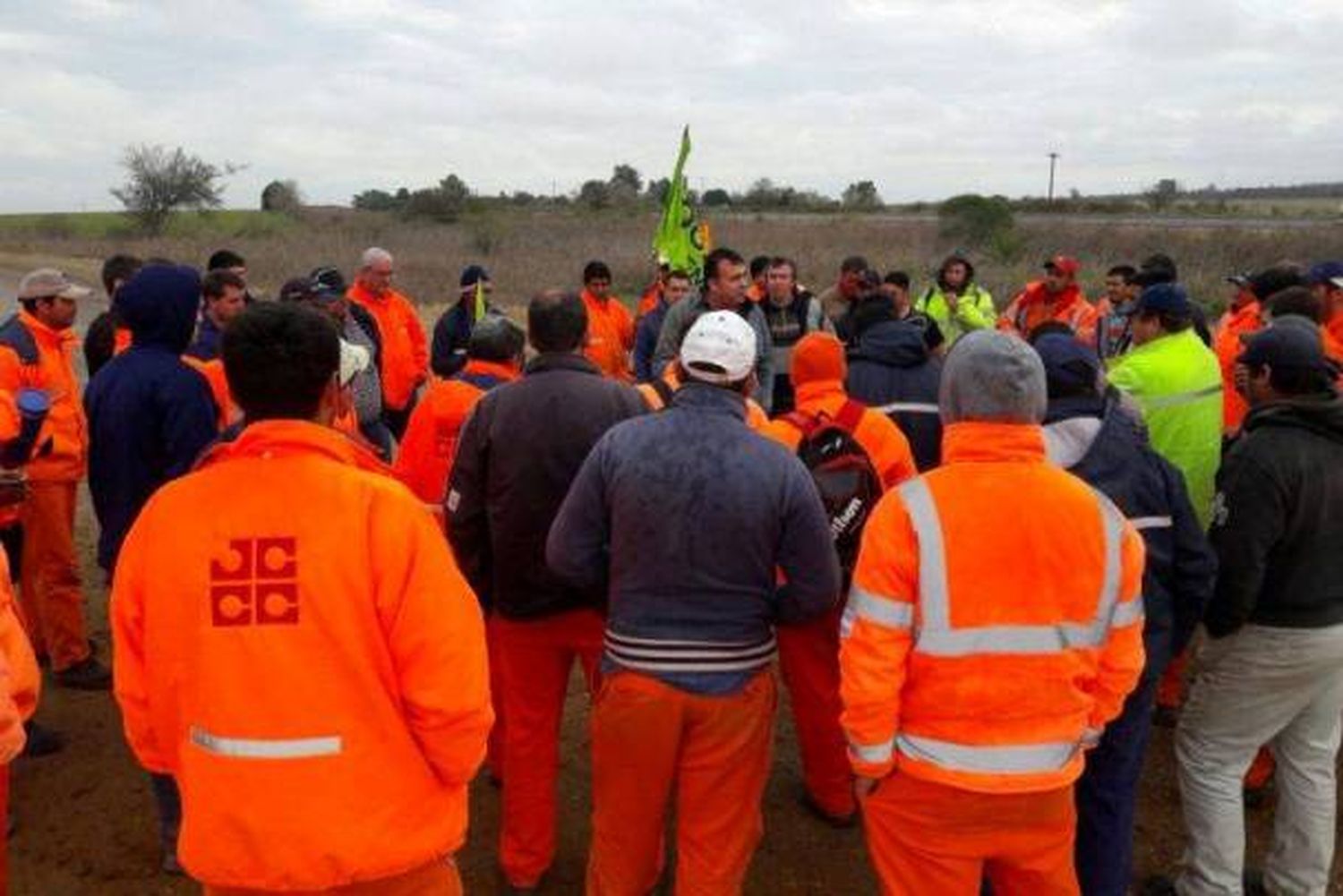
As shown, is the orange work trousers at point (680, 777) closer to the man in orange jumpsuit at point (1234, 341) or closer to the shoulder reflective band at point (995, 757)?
the shoulder reflective band at point (995, 757)

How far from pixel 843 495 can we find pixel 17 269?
39.2 m

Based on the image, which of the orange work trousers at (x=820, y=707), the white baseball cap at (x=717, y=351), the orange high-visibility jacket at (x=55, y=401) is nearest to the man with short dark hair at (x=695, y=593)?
the white baseball cap at (x=717, y=351)

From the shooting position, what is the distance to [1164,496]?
10.5ft

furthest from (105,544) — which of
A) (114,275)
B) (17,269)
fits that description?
(17,269)

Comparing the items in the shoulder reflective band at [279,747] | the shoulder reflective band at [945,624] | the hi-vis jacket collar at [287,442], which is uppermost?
the hi-vis jacket collar at [287,442]

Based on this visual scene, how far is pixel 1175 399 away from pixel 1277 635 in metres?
1.40

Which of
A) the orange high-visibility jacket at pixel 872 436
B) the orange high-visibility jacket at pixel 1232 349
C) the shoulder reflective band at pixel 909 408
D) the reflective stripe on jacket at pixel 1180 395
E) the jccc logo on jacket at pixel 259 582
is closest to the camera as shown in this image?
the jccc logo on jacket at pixel 259 582

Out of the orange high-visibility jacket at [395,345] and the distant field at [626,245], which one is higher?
the distant field at [626,245]

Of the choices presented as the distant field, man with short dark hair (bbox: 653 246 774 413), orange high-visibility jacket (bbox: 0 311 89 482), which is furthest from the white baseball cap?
the distant field

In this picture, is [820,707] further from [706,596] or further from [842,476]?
[706,596]

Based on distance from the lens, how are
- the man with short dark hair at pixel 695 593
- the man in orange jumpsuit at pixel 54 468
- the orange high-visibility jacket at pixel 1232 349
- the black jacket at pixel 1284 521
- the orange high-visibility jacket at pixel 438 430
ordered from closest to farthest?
1. the man with short dark hair at pixel 695 593
2. the black jacket at pixel 1284 521
3. the orange high-visibility jacket at pixel 438 430
4. the man in orange jumpsuit at pixel 54 468
5. the orange high-visibility jacket at pixel 1232 349

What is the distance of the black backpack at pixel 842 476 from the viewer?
3.70 meters

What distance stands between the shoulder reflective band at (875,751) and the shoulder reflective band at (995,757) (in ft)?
0.28

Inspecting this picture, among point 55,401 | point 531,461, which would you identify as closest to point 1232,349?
point 531,461
